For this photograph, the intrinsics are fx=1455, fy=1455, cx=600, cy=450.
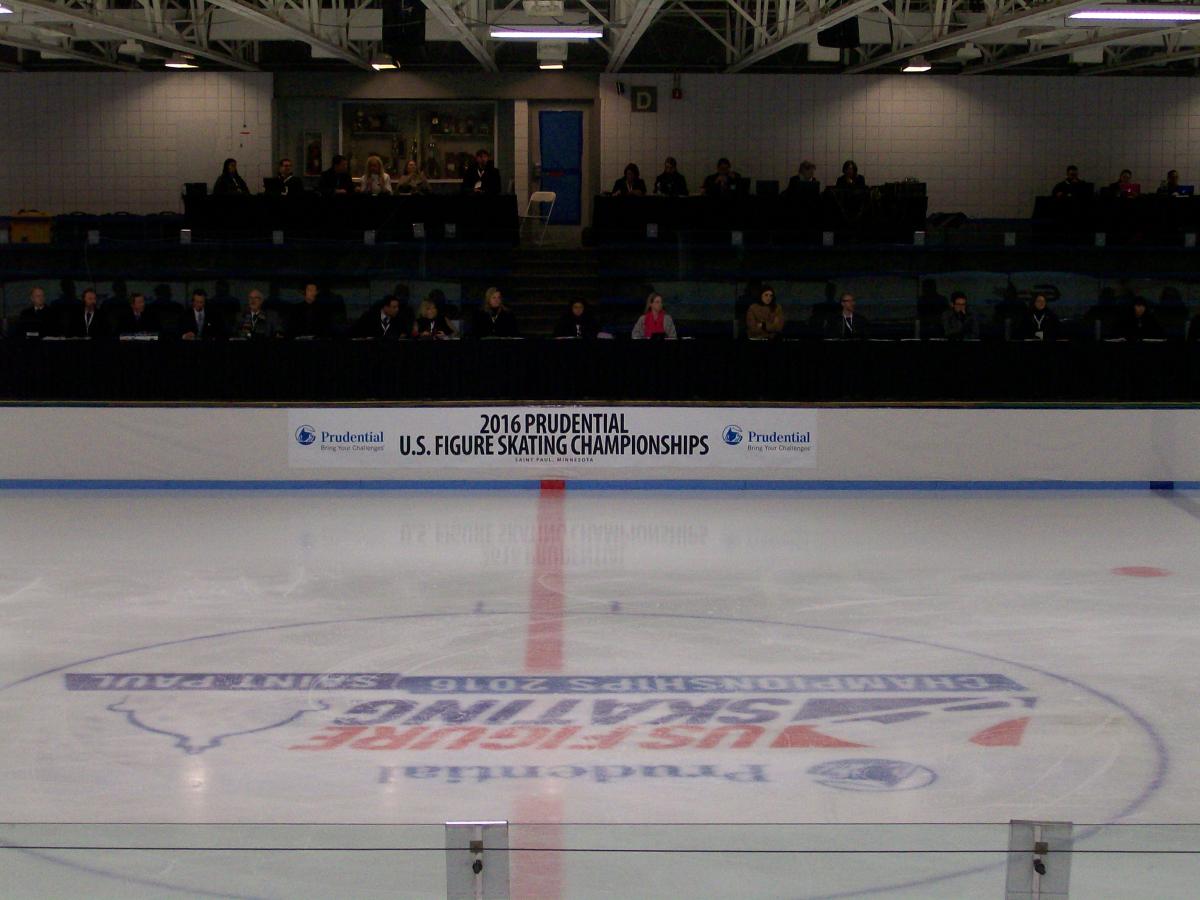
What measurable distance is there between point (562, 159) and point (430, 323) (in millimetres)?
8749

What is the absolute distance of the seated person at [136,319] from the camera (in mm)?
12789

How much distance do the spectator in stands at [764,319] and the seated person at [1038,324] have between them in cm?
212

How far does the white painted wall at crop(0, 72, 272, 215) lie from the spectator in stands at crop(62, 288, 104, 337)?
8.39m

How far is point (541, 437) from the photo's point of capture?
41.2 feet

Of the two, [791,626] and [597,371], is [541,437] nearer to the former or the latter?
[597,371]

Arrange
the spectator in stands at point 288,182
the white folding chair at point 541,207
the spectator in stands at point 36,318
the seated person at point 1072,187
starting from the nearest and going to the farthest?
the spectator in stands at point 36,318
the spectator in stands at point 288,182
the seated person at point 1072,187
the white folding chair at point 541,207

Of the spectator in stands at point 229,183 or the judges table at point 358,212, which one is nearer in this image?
the judges table at point 358,212

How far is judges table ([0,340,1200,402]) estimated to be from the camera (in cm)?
1253

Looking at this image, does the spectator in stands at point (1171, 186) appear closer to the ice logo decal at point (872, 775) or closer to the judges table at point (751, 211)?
the judges table at point (751, 211)

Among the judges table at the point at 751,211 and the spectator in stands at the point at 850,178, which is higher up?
the spectator in stands at the point at 850,178

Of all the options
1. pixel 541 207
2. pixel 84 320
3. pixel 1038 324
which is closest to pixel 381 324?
pixel 84 320

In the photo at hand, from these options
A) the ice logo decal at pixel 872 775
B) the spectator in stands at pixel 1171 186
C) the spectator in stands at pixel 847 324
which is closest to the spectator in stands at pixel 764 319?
the spectator in stands at pixel 847 324

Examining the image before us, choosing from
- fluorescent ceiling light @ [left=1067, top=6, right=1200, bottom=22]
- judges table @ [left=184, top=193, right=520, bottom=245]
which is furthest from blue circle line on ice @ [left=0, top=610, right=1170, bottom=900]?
judges table @ [left=184, top=193, right=520, bottom=245]

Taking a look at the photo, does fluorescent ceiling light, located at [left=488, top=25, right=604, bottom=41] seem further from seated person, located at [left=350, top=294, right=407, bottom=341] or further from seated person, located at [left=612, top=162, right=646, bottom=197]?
seated person, located at [left=612, top=162, right=646, bottom=197]
